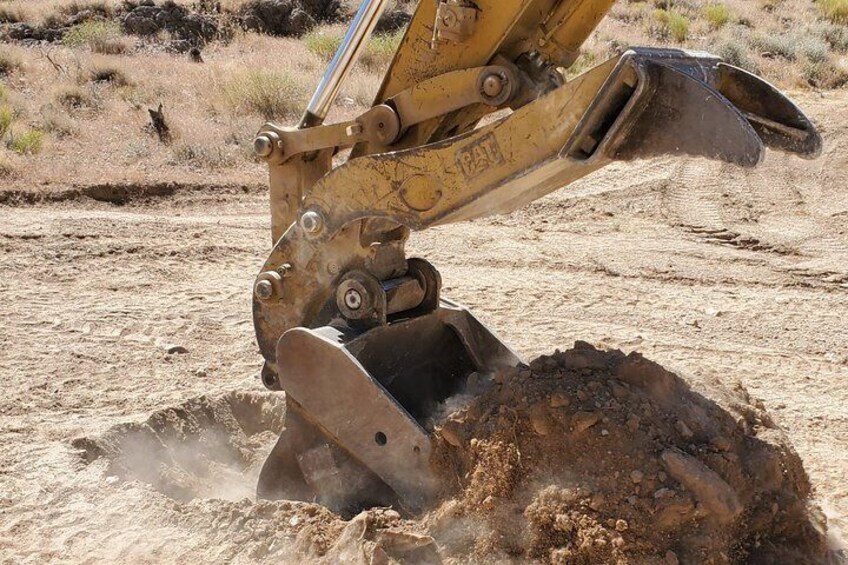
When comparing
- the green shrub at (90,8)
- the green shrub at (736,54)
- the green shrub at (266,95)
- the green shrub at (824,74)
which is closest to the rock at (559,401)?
the green shrub at (266,95)

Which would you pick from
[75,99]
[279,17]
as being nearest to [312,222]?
[75,99]

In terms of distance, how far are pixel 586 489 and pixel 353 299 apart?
1387mm

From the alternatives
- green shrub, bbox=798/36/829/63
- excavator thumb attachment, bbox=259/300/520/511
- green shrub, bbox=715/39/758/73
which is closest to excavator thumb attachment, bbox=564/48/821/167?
excavator thumb attachment, bbox=259/300/520/511

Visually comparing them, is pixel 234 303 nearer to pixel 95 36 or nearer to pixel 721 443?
pixel 721 443

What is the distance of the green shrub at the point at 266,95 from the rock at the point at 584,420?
1250cm

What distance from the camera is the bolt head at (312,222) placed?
4.54m

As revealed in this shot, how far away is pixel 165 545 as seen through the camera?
4465 millimetres

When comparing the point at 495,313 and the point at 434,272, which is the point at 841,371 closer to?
the point at 495,313

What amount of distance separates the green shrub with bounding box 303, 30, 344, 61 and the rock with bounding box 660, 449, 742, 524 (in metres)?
17.9

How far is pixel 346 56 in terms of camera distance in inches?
178

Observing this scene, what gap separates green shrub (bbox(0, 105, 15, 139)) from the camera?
14.1 meters

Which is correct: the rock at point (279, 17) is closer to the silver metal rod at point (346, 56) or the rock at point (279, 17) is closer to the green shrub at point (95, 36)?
the green shrub at point (95, 36)

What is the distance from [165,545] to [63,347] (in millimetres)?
3302

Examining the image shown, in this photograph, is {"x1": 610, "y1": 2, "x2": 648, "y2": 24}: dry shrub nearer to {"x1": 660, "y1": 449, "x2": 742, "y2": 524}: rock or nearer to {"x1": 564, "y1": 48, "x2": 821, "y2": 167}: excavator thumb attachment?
{"x1": 564, "y1": 48, "x2": 821, "y2": 167}: excavator thumb attachment
